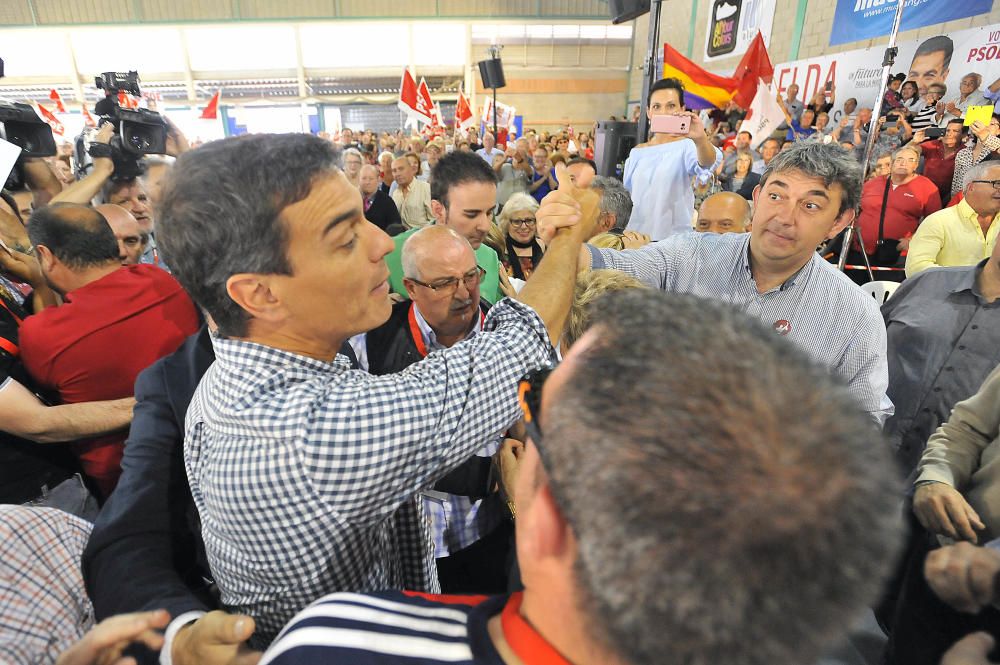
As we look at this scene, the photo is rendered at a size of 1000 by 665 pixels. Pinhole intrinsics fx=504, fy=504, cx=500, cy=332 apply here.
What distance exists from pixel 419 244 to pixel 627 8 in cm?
384

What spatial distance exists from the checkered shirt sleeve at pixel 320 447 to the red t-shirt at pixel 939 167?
7145 mm

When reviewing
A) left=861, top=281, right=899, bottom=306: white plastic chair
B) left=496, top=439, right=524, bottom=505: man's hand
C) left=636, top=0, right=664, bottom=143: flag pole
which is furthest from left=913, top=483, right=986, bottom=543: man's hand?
left=636, top=0, right=664, bottom=143: flag pole

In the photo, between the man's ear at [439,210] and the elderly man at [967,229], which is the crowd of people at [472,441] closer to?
the man's ear at [439,210]

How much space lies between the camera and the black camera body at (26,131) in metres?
2.69

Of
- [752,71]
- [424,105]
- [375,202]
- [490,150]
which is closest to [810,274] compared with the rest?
[375,202]

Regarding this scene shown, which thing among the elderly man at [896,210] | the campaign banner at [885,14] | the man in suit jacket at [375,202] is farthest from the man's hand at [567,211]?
the campaign banner at [885,14]

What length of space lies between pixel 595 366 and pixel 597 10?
22689 millimetres

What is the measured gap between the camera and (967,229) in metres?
3.36

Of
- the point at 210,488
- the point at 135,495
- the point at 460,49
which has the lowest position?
the point at 135,495

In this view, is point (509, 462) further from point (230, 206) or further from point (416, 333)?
point (230, 206)

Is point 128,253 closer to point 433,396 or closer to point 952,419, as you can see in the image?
point 433,396

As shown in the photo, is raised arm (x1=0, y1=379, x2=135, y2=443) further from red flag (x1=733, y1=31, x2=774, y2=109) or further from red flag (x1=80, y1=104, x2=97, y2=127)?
red flag (x1=733, y1=31, x2=774, y2=109)

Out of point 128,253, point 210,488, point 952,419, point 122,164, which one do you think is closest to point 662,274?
point 952,419

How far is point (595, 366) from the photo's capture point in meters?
0.55
